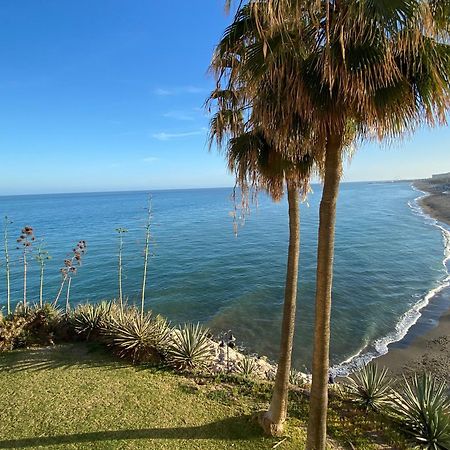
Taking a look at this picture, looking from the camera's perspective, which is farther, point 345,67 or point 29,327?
point 29,327

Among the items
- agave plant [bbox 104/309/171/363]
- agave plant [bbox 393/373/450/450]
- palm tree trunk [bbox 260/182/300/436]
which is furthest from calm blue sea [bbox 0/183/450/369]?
agave plant [bbox 104/309/171/363]

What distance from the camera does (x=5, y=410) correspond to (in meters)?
6.56

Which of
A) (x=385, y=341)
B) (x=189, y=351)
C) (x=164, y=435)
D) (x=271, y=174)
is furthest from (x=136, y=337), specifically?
(x=385, y=341)

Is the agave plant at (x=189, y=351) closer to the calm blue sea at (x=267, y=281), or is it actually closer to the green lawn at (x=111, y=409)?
the green lawn at (x=111, y=409)

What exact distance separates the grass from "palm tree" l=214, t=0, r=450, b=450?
509 cm

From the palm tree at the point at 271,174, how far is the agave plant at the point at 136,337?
12.6 feet

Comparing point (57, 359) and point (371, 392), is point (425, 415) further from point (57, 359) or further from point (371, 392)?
point (57, 359)

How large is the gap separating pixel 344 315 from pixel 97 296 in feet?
50.9

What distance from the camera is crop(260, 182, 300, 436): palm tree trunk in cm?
574

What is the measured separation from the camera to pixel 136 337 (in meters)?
8.88

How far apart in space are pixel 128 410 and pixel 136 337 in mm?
2381

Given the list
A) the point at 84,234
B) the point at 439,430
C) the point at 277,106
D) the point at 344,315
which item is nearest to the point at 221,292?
the point at 344,315

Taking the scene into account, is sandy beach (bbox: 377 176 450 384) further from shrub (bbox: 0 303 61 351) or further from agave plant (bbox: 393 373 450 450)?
shrub (bbox: 0 303 61 351)

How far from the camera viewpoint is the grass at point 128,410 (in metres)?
5.90
